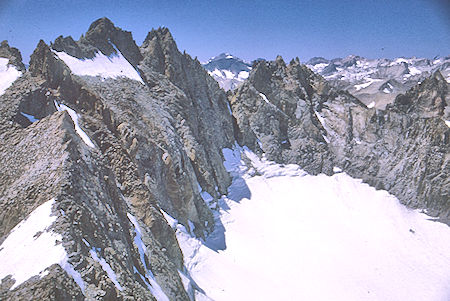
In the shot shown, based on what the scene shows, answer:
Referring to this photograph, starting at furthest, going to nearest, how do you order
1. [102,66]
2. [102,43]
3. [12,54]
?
[102,43]
[102,66]
[12,54]

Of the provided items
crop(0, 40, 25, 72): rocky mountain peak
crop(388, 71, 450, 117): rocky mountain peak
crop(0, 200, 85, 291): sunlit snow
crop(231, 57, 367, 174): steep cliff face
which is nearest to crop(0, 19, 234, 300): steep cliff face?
crop(0, 200, 85, 291): sunlit snow

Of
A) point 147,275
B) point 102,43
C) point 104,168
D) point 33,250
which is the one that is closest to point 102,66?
point 102,43

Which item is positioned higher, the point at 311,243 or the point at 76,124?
the point at 76,124

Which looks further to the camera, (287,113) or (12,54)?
(287,113)

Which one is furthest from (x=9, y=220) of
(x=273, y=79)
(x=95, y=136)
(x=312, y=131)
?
(x=273, y=79)

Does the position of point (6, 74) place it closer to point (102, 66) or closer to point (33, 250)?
point (102, 66)

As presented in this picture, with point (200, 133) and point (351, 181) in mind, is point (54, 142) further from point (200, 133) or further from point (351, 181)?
point (351, 181)

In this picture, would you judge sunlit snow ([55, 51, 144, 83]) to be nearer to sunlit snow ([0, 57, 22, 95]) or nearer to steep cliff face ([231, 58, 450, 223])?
sunlit snow ([0, 57, 22, 95])

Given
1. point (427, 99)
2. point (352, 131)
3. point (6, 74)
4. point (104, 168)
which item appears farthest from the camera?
point (427, 99)
